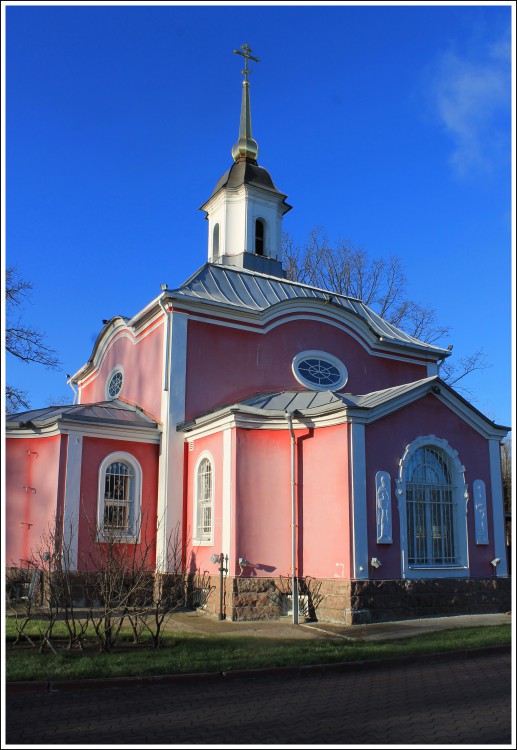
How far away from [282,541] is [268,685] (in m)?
6.17

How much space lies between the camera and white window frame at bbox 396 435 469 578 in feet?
45.4

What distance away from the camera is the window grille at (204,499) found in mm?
15578

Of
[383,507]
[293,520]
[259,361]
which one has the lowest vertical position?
[293,520]

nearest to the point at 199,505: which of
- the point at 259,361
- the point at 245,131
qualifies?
the point at 259,361

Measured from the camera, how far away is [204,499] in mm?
15812

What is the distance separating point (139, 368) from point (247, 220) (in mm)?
6557

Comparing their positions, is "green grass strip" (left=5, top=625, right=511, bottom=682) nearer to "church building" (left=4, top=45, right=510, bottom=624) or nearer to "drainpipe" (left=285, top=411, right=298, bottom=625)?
"church building" (left=4, top=45, right=510, bottom=624)

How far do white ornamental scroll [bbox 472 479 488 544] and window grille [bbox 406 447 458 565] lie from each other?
1.79 ft

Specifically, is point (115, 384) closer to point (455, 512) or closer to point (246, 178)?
point (246, 178)

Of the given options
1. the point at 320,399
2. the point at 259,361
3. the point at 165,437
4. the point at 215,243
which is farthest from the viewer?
the point at 215,243

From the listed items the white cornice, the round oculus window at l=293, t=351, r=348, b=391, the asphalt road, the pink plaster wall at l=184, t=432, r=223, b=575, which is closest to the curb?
the asphalt road

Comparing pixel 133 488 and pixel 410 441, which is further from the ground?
pixel 410 441

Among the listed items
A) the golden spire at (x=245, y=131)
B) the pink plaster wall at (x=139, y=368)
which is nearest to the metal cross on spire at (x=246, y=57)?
the golden spire at (x=245, y=131)

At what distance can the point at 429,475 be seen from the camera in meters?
14.8
